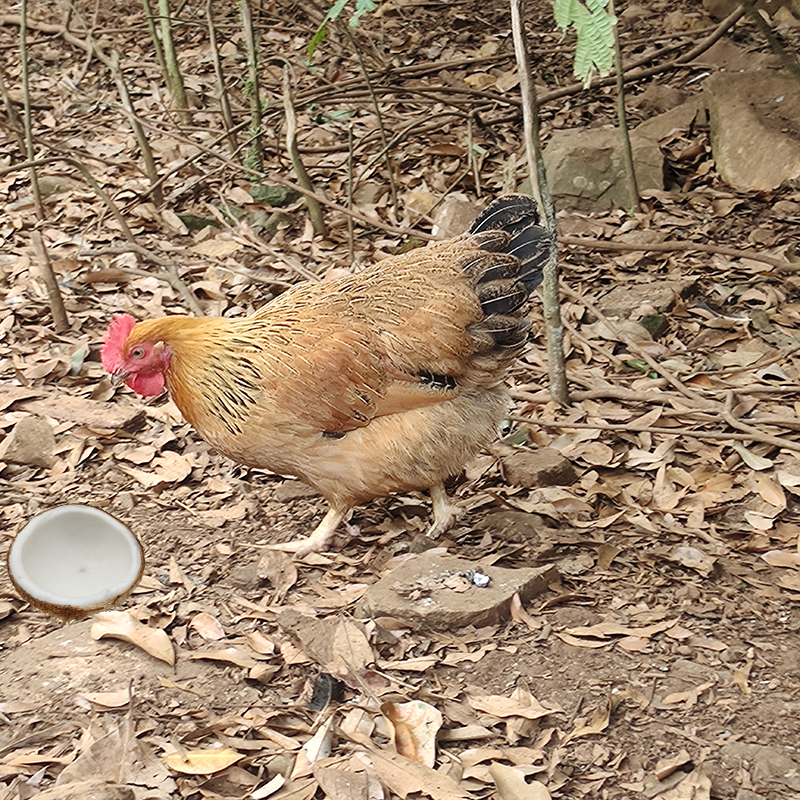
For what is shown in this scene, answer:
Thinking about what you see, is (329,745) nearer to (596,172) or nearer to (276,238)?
(276,238)

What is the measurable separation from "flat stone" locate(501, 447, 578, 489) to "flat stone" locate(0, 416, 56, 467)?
2167 millimetres

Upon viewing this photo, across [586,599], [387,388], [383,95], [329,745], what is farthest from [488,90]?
[329,745]

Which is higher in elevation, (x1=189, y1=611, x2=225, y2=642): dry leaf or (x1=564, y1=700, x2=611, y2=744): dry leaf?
(x1=189, y1=611, x2=225, y2=642): dry leaf

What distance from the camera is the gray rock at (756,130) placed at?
6.18 metres

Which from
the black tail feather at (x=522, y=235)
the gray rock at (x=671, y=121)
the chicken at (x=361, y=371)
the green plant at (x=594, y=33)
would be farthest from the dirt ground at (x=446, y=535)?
the green plant at (x=594, y=33)

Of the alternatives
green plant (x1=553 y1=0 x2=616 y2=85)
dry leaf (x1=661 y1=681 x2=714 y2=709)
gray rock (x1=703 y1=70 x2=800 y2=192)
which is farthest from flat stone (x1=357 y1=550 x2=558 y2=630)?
gray rock (x1=703 y1=70 x2=800 y2=192)

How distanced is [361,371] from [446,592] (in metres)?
0.96

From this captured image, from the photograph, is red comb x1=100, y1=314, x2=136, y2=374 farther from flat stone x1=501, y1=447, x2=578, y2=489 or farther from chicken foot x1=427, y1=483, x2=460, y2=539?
flat stone x1=501, y1=447, x2=578, y2=489

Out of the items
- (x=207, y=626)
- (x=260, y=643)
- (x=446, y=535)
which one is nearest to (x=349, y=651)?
(x=260, y=643)

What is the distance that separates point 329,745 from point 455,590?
33.7 inches

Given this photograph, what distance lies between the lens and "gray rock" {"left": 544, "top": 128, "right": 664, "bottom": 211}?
6.40m

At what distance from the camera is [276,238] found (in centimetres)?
644

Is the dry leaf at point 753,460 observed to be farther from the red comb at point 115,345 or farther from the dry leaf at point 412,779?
the red comb at point 115,345

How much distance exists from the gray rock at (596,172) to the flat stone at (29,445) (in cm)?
365
